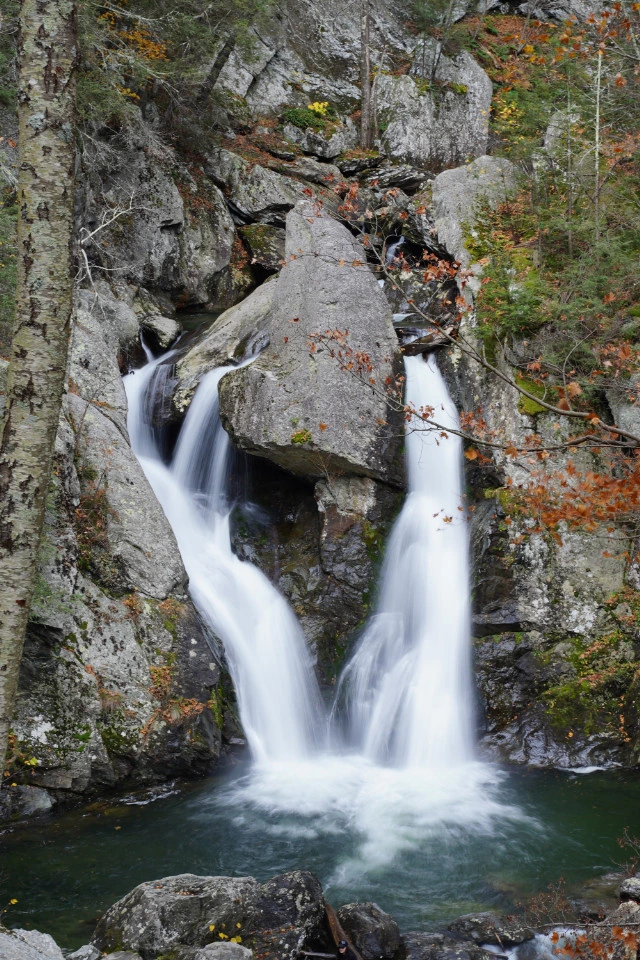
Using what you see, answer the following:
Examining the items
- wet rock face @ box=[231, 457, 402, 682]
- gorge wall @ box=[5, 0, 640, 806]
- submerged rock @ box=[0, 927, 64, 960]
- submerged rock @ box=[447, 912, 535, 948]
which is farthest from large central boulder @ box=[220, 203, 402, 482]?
submerged rock @ box=[0, 927, 64, 960]

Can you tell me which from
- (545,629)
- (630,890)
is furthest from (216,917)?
(545,629)

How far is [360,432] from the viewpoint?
10172mm

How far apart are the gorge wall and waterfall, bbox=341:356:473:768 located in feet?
0.90

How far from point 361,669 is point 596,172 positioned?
847 cm

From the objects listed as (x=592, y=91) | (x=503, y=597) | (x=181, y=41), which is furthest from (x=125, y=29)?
(x=503, y=597)

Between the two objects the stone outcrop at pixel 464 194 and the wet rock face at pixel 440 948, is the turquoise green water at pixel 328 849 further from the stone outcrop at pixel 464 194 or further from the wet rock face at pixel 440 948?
the stone outcrop at pixel 464 194

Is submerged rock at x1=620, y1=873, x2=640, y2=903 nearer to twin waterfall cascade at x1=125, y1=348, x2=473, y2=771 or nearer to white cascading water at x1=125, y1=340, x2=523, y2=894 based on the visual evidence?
white cascading water at x1=125, y1=340, x2=523, y2=894

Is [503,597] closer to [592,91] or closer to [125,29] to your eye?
[592,91]

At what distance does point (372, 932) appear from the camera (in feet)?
15.5

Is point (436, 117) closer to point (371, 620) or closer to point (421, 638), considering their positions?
point (371, 620)

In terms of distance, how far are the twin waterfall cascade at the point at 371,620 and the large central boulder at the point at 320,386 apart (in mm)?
670

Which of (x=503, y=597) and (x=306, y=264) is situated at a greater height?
(x=306, y=264)

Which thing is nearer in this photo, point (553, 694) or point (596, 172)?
point (553, 694)

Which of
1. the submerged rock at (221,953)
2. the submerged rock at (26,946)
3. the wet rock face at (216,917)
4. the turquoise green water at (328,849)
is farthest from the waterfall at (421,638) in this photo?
the submerged rock at (26,946)
